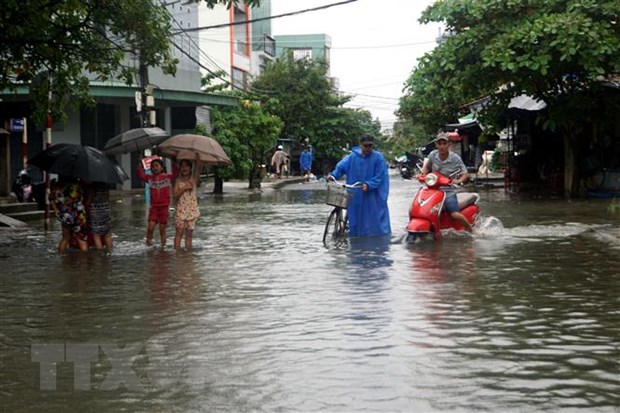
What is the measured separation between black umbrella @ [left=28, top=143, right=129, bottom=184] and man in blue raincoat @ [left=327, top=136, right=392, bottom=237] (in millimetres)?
3425

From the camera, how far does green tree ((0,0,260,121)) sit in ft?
47.5

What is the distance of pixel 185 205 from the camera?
44.7 feet

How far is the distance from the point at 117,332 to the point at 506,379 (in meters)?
3.21

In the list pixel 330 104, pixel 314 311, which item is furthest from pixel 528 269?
pixel 330 104

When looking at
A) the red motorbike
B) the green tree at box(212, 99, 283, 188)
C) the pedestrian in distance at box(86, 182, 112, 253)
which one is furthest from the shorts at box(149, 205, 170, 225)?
the green tree at box(212, 99, 283, 188)

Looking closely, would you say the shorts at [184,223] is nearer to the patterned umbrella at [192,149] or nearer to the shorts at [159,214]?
the shorts at [159,214]

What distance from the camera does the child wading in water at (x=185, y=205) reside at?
533 inches

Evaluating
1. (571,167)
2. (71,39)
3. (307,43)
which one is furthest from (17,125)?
(307,43)

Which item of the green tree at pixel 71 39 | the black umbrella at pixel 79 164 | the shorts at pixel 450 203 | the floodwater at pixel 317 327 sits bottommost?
the floodwater at pixel 317 327

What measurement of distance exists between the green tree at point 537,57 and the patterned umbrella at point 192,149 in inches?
343

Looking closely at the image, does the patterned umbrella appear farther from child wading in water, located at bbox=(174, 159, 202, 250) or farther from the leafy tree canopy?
the leafy tree canopy

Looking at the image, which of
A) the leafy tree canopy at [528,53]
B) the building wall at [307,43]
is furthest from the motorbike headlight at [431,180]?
the building wall at [307,43]

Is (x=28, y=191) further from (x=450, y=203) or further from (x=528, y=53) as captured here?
(x=450, y=203)

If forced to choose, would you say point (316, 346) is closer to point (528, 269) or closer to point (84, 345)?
point (84, 345)
